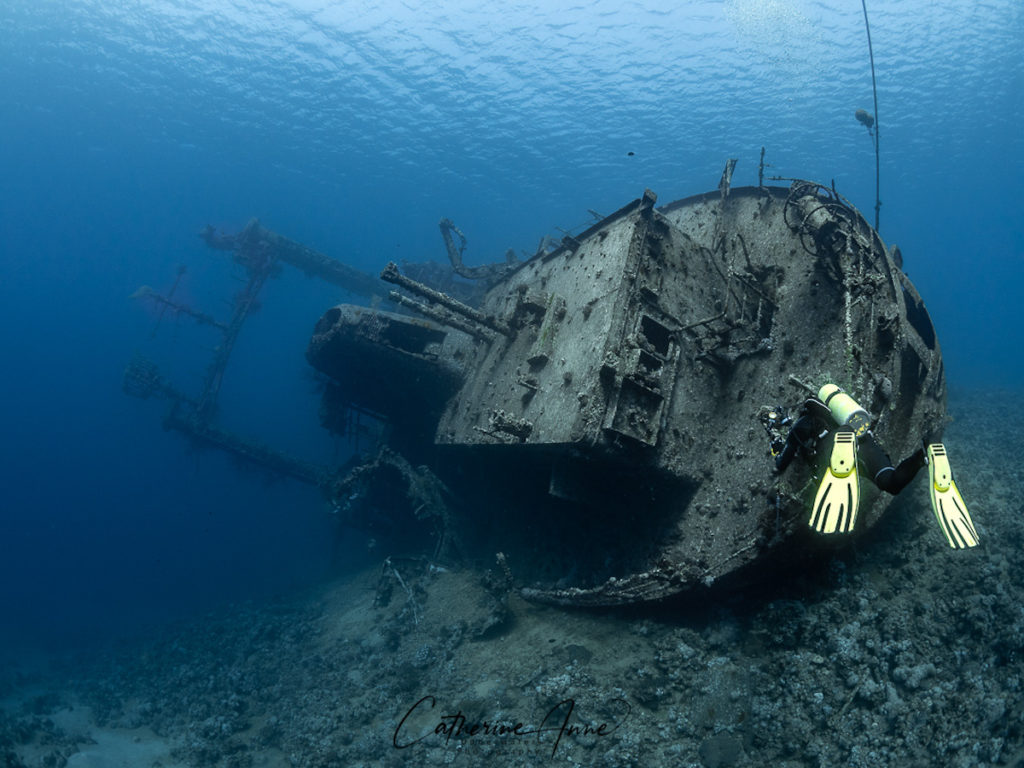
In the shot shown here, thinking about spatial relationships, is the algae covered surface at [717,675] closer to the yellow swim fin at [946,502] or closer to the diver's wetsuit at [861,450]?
the yellow swim fin at [946,502]

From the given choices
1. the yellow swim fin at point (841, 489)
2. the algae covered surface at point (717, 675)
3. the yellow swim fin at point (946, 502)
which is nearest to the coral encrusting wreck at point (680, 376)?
the algae covered surface at point (717, 675)

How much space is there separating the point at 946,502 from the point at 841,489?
3.08 ft

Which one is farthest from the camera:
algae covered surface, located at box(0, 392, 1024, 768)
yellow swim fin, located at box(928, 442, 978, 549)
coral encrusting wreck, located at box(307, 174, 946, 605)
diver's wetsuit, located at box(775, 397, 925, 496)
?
coral encrusting wreck, located at box(307, 174, 946, 605)

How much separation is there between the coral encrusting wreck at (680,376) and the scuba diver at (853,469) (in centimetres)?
98

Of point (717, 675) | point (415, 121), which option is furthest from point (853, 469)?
point (415, 121)

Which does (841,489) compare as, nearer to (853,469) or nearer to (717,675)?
(853,469)

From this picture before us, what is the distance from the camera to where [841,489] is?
315 centimetres

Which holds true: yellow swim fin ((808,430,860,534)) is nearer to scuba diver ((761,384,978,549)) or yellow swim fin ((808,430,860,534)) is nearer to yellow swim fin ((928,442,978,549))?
scuba diver ((761,384,978,549))

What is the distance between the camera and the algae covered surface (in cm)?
420

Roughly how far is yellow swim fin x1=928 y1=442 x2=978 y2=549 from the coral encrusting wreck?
3.94 ft

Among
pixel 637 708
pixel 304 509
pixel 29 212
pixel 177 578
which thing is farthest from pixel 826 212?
pixel 29 212

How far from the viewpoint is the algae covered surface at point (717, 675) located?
420 centimetres

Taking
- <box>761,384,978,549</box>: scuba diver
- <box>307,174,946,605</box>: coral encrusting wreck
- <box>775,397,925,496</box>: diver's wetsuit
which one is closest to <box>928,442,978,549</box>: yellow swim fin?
<box>761,384,978,549</box>: scuba diver

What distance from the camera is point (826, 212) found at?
6.19 meters
